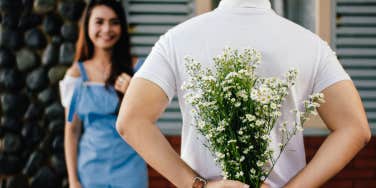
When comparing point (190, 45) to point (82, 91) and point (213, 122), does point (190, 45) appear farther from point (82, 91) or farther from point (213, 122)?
point (82, 91)

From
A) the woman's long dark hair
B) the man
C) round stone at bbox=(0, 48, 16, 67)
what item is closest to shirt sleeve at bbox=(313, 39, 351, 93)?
the man

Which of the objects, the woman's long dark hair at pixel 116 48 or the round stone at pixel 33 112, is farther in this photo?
the round stone at pixel 33 112

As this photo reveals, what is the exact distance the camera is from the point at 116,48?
362 centimetres

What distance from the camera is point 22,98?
17.0 feet

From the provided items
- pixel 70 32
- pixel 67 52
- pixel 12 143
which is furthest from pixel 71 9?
pixel 12 143

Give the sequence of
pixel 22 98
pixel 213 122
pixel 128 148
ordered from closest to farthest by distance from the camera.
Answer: pixel 213 122, pixel 128 148, pixel 22 98

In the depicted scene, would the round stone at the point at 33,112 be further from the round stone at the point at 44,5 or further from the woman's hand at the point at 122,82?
the woman's hand at the point at 122,82

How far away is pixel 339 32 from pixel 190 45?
125 inches

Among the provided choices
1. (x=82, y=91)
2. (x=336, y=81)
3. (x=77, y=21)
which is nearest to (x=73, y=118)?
(x=82, y=91)

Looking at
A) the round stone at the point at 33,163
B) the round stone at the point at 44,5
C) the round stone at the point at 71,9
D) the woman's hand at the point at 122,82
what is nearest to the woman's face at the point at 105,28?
the woman's hand at the point at 122,82

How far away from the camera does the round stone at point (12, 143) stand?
5.19 metres

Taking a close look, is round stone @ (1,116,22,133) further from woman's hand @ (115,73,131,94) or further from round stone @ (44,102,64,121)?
woman's hand @ (115,73,131,94)

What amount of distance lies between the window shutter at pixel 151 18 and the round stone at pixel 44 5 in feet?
2.32

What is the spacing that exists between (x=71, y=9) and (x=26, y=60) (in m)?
0.53
